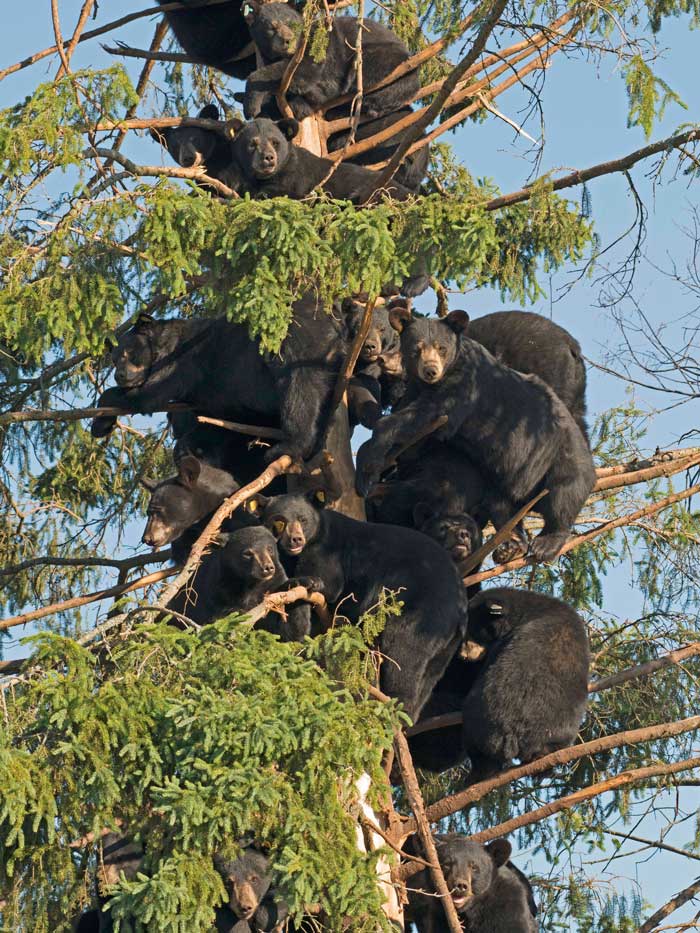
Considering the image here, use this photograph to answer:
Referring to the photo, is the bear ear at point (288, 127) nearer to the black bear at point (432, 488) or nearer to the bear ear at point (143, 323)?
the bear ear at point (143, 323)

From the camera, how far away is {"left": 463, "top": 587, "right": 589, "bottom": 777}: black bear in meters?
9.89

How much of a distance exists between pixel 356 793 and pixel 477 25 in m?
5.57

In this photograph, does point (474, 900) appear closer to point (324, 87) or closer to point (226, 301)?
point (226, 301)

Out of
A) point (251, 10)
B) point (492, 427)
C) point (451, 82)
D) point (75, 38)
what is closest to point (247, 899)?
point (492, 427)

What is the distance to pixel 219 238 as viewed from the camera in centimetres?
907

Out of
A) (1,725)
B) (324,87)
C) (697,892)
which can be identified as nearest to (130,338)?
(324,87)

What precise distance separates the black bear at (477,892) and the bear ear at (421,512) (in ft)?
7.26

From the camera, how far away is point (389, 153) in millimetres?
13484

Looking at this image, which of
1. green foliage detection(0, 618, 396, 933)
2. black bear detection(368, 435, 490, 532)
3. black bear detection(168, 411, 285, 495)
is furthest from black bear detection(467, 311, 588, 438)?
green foliage detection(0, 618, 396, 933)

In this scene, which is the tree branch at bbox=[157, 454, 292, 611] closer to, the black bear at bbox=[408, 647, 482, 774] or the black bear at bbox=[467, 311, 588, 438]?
the black bear at bbox=[408, 647, 482, 774]

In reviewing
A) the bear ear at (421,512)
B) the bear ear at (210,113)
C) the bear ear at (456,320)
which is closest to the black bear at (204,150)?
the bear ear at (210,113)

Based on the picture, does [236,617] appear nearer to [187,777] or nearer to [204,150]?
[187,777]

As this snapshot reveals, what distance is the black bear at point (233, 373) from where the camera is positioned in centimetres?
1048

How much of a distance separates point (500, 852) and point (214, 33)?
7529mm
